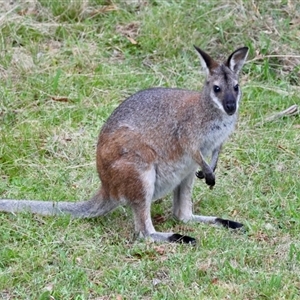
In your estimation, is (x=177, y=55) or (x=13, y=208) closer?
(x=13, y=208)

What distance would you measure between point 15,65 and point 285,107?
87.1 inches

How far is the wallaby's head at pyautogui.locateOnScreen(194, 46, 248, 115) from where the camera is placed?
17.3 ft

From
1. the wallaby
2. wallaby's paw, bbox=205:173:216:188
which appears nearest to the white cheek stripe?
the wallaby

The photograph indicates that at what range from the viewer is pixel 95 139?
6.57 m

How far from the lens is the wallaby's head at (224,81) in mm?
5285

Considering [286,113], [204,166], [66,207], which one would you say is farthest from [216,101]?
[286,113]

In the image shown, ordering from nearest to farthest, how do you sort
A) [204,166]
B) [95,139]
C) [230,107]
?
[230,107] < [204,166] < [95,139]

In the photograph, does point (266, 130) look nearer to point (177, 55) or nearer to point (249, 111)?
point (249, 111)

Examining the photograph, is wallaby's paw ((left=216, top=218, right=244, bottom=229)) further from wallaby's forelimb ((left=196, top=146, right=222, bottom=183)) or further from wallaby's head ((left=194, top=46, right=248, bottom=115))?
wallaby's head ((left=194, top=46, right=248, bottom=115))

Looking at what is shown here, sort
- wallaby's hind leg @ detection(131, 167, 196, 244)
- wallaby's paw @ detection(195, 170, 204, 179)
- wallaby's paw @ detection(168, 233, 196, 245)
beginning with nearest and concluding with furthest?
wallaby's paw @ detection(168, 233, 196, 245), wallaby's hind leg @ detection(131, 167, 196, 244), wallaby's paw @ detection(195, 170, 204, 179)

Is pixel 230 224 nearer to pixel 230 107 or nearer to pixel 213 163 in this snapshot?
pixel 213 163

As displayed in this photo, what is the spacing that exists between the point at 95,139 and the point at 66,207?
4.00 ft

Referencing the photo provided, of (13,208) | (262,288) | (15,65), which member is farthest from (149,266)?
(15,65)

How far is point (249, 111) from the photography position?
6.93 metres
